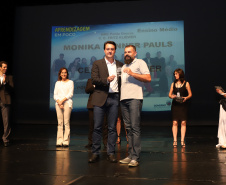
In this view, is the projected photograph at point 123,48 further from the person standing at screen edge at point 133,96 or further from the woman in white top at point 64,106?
the person standing at screen edge at point 133,96

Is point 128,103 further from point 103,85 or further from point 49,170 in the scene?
→ point 49,170

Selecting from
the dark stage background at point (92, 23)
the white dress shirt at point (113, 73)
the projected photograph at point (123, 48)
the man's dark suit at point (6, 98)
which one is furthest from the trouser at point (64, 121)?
the dark stage background at point (92, 23)

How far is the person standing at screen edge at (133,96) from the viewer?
2957 millimetres

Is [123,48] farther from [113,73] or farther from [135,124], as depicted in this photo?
[135,124]

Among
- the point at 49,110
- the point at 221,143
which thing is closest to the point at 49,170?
the point at 221,143

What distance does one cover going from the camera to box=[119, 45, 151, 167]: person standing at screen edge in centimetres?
296

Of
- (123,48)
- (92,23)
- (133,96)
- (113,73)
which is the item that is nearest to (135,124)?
(133,96)

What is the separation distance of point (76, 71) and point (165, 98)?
3.01 m

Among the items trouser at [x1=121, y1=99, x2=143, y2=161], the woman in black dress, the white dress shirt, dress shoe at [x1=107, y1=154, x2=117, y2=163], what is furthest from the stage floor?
the white dress shirt

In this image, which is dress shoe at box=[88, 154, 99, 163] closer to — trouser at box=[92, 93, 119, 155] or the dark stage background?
trouser at box=[92, 93, 119, 155]

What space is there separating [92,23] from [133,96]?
6.57m

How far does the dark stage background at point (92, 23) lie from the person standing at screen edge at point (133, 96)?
5.56 meters

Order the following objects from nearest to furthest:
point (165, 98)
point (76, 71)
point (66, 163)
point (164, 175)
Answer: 1. point (164, 175)
2. point (66, 163)
3. point (165, 98)
4. point (76, 71)

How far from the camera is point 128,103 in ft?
9.93
